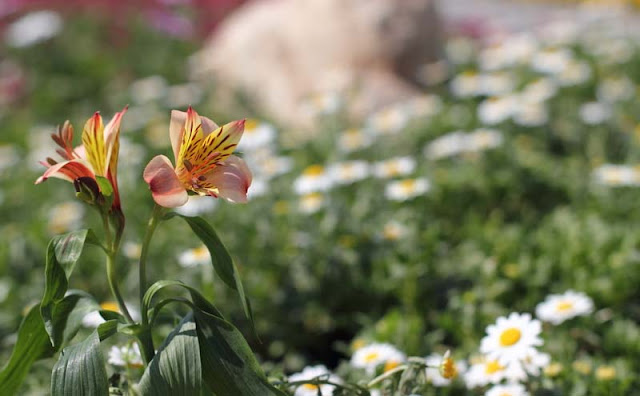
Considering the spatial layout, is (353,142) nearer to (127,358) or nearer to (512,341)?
(512,341)

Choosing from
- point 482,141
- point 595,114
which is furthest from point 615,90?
point 482,141

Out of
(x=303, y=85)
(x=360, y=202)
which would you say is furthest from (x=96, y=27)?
(x=360, y=202)

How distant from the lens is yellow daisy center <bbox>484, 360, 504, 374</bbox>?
5.73 ft

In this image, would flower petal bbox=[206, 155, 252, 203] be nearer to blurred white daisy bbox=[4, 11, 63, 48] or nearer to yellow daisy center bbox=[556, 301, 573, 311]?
yellow daisy center bbox=[556, 301, 573, 311]

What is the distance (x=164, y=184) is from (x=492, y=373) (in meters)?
0.89

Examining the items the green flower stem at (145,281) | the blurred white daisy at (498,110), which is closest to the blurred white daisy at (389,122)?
the blurred white daisy at (498,110)

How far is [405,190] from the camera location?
9.68ft

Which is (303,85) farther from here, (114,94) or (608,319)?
(608,319)

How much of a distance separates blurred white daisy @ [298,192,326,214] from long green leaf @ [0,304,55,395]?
1.54 metres

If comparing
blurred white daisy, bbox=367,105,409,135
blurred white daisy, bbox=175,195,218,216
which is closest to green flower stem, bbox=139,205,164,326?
blurred white daisy, bbox=175,195,218,216

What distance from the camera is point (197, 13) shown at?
7059 mm

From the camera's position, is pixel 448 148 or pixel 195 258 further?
pixel 448 148

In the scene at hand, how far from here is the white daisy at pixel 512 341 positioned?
163 cm

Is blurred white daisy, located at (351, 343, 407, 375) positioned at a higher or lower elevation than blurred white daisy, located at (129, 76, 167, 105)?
lower
